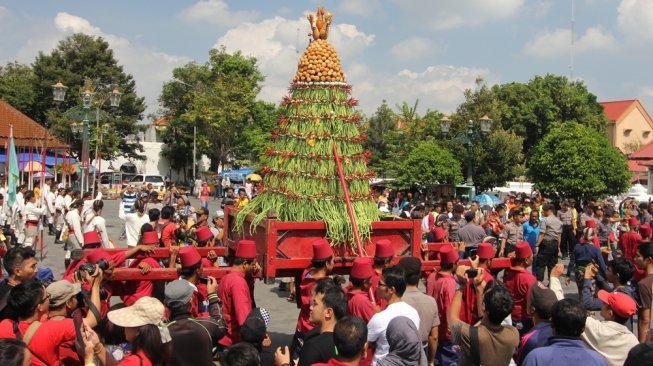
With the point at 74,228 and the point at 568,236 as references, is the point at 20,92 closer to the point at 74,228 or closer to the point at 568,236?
the point at 74,228

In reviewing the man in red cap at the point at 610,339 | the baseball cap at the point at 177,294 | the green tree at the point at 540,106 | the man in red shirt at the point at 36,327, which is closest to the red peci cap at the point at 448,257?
the man in red cap at the point at 610,339

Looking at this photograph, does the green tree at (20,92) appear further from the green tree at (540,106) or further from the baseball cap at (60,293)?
the baseball cap at (60,293)

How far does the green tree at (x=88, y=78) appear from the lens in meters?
46.5

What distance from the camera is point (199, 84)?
49938mm

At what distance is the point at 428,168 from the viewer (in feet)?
85.7

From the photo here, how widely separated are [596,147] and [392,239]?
67.6ft

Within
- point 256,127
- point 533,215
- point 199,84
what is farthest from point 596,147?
point 199,84

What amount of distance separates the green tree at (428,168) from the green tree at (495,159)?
2.50 metres

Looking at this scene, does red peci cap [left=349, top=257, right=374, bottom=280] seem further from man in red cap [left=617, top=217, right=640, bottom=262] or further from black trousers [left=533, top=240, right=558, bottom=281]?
black trousers [left=533, top=240, right=558, bottom=281]

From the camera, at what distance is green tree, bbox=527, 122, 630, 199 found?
24.5m

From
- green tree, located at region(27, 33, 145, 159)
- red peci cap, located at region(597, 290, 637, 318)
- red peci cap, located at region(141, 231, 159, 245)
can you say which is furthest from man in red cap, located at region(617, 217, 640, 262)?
green tree, located at region(27, 33, 145, 159)

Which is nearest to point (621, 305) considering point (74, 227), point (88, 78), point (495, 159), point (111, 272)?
point (111, 272)

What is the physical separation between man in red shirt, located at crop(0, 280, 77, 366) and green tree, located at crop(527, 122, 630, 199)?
75.3 feet

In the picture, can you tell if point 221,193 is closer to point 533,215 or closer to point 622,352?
point 533,215
